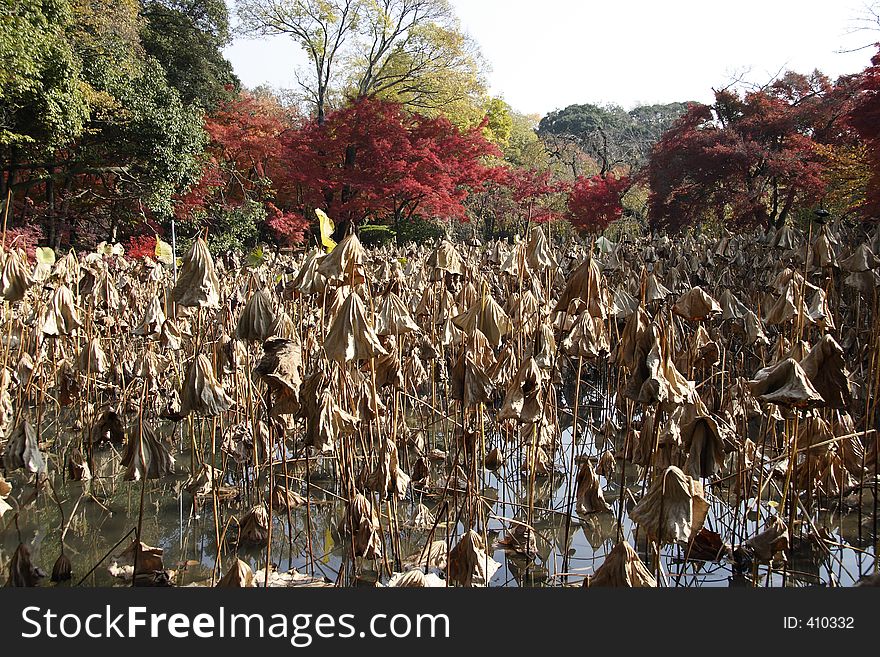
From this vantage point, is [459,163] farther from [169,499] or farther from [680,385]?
[680,385]

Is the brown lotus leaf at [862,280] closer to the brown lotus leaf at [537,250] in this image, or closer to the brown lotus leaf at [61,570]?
the brown lotus leaf at [537,250]

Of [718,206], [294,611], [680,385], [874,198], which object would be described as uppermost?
[718,206]

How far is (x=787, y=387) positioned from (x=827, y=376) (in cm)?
22

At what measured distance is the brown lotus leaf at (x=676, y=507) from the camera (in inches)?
63.1

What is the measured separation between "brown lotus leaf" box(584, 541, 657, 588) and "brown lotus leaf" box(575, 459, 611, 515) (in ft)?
3.42

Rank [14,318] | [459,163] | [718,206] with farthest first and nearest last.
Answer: [459,163]
[718,206]
[14,318]

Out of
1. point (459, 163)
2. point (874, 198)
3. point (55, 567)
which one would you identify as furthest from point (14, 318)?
point (459, 163)

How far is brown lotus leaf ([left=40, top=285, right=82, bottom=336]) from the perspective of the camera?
10.2ft

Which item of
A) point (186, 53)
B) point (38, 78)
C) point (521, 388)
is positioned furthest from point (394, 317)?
point (186, 53)

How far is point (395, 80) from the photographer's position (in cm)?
2222

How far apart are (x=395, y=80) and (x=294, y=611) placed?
72.7 feet

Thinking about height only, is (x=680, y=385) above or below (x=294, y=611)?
above

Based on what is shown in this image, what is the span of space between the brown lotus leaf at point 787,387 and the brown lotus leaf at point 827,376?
7 centimetres

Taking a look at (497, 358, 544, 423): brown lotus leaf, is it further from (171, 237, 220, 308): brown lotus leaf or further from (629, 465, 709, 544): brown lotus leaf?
(171, 237, 220, 308): brown lotus leaf
